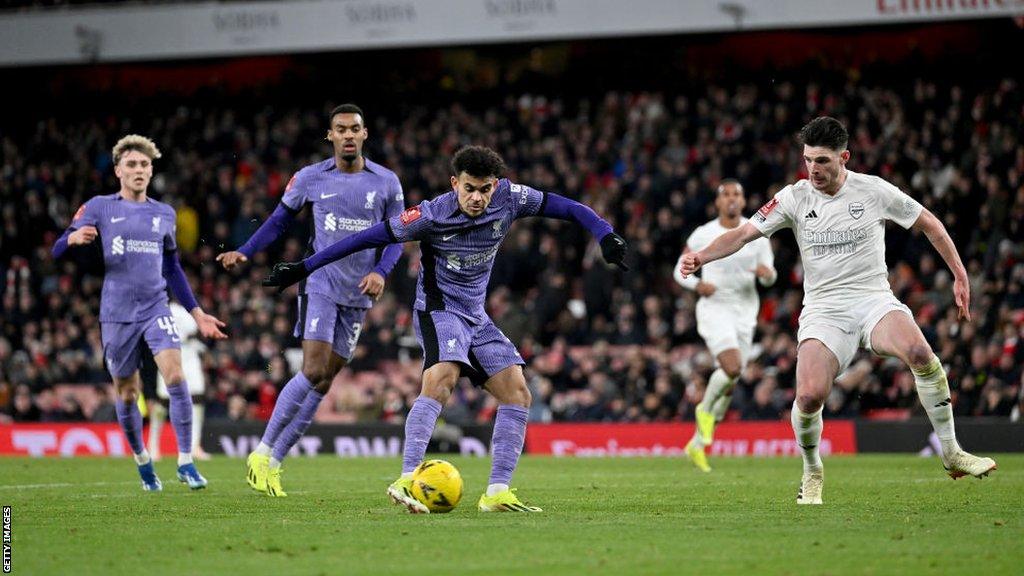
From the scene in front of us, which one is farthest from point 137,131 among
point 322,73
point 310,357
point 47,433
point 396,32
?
point 310,357

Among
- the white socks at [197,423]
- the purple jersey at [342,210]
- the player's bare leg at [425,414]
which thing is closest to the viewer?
the player's bare leg at [425,414]

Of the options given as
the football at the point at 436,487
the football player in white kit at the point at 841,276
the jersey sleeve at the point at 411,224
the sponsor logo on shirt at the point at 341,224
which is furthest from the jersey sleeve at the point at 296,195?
the football player in white kit at the point at 841,276

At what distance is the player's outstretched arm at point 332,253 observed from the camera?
363 inches

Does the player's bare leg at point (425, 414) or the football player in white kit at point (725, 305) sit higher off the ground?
the football player in white kit at point (725, 305)

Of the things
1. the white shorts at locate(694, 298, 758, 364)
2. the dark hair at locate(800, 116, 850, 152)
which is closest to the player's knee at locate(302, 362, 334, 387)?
the dark hair at locate(800, 116, 850, 152)

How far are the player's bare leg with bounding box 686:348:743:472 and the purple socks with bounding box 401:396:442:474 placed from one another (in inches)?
248

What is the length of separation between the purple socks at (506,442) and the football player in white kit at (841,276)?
4.86 ft

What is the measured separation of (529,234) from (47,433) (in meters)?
8.76

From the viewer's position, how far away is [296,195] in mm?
11586

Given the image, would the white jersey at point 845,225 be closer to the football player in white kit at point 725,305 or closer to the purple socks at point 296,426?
the purple socks at point 296,426

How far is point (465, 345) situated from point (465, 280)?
50cm

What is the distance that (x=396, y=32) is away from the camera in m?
28.2

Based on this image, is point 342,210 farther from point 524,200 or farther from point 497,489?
point 497,489
